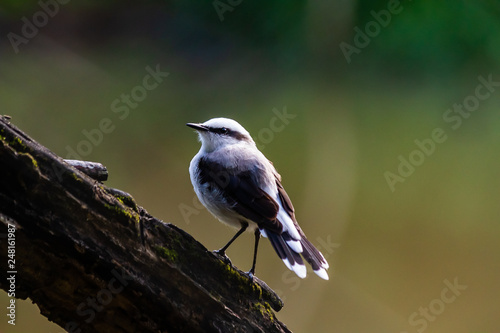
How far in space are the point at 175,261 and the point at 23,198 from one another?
497mm

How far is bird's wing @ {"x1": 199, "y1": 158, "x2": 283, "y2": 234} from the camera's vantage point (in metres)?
2.03

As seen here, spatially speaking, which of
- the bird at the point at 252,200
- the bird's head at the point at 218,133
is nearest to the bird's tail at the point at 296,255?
the bird at the point at 252,200

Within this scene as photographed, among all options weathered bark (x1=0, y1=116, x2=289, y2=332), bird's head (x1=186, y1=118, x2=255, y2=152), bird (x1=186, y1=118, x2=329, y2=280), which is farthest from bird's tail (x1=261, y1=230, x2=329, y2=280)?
bird's head (x1=186, y1=118, x2=255, y2=152)

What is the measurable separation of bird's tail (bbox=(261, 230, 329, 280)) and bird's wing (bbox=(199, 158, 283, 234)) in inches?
1.5

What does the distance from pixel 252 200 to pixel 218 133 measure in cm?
58

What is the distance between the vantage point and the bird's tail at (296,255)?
196cm

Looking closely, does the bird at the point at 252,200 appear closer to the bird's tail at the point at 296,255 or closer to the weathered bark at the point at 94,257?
the bird's tail at the point at 296,255

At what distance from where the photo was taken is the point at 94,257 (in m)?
1.30

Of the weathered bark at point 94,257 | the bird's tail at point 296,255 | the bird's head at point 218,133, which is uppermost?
the bird's head at point 218,133

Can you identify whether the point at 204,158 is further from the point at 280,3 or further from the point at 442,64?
the point at 442,64

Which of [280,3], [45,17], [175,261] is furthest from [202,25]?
[175,261]

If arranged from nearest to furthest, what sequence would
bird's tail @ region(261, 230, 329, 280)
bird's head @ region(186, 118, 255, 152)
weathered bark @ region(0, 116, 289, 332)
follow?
weathered bark @ region(0, 116, 289, 332) < bird's tail @ region(261, 230, 329, 280) < bird's head @ region(186, 118, 255, 152)

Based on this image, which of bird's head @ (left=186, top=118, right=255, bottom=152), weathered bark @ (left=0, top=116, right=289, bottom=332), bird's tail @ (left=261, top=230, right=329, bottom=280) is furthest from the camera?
bird's head @ (left=186, top=118, right=255, bottom=152)

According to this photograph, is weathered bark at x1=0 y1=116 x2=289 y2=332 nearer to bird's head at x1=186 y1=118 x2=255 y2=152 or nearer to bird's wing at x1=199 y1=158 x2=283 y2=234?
bird's wing at x1=199 y1=158 x2=283 y2=234
